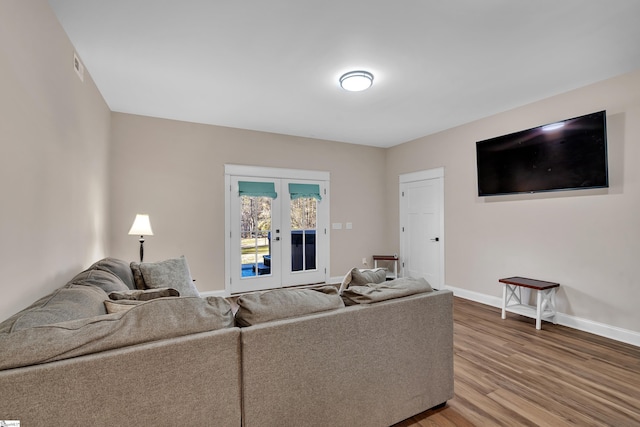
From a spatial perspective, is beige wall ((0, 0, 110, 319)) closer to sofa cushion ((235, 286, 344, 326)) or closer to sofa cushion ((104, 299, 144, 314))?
sofa cushion ((104, 299, 144, 314))

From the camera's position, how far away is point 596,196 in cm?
323

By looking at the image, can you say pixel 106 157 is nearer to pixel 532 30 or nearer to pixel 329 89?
pixel 329 89

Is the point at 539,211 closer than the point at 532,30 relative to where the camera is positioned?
No

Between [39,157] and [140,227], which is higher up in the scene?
[39,157]

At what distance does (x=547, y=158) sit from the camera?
11.6 ft

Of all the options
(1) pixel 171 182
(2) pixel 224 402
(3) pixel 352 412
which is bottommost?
(3) pixel 352 412

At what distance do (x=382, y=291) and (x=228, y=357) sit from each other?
931 millimetres

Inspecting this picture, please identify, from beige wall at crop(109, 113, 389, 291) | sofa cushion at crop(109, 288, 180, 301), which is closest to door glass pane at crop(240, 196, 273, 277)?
beige wall at crop(109, 113, 389, 291)

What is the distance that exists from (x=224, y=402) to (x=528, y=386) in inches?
87.5

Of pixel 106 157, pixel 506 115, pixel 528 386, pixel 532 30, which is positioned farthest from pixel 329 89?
pixel 528 386

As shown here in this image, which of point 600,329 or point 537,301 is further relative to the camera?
point 537,301

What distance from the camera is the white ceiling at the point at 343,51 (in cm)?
208

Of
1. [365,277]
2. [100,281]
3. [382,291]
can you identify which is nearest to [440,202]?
[365,277]

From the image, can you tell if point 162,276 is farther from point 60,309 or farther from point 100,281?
point 60,309
